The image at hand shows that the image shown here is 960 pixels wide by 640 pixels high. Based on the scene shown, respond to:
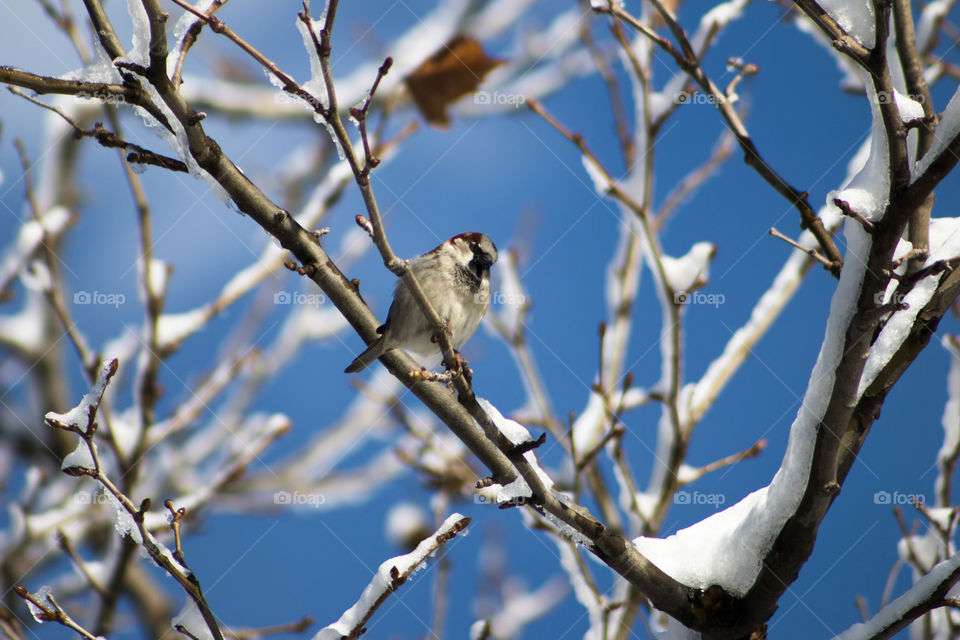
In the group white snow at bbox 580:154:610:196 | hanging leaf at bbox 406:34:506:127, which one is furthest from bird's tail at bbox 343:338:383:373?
hanging leaf at bbox 406:34:506:127

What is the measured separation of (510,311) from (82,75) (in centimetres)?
238

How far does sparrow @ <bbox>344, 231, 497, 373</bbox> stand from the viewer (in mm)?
3098

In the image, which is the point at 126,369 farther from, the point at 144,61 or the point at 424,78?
the point at 144,61

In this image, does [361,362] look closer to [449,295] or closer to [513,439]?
[449,295]

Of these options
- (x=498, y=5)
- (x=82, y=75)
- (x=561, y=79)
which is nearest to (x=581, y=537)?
(x=82, y=75)

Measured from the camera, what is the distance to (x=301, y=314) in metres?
5.75

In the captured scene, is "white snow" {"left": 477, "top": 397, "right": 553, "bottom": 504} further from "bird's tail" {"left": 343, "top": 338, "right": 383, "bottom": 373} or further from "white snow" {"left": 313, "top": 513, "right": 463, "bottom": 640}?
"bird's tail" {"left": 343, "top": 338, "right": 383, "bottom": 373}

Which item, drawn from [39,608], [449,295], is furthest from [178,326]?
[39,608]
